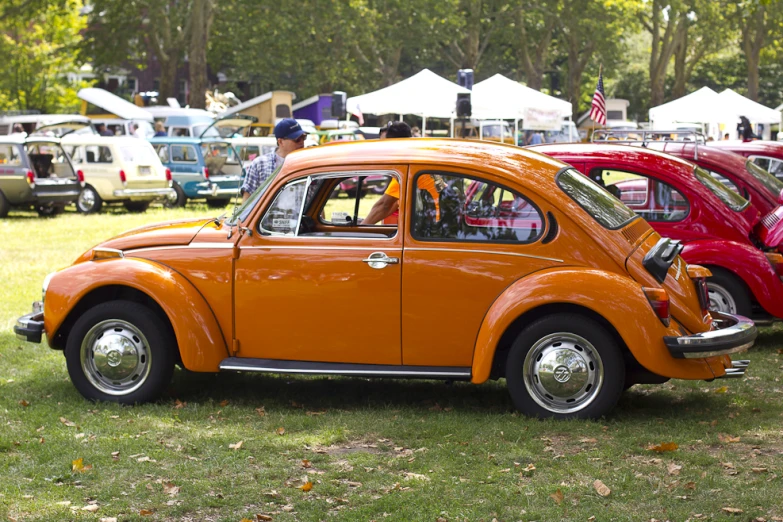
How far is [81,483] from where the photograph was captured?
5.91 meters

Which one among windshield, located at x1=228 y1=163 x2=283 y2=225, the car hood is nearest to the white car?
the car hood

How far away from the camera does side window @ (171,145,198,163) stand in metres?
28.1

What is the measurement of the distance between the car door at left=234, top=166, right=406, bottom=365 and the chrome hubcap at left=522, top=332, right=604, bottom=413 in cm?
88

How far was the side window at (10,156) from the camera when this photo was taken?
79.7ft

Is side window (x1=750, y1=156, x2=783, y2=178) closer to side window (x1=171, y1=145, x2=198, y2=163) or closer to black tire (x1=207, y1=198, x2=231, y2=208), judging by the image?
black tire (x1=207, y1=198, x2=231, y2=208)

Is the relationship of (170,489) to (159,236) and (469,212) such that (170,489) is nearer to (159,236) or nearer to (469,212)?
(159,236)

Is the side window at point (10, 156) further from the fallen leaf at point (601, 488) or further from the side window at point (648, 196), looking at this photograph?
the fallen leaf at point (601, 488)

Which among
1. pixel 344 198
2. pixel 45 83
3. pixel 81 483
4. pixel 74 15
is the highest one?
pixel 74 15

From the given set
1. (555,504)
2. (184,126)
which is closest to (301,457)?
(555,504)

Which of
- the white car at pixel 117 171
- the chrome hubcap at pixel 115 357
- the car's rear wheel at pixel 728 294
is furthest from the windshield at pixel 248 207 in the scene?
the white car at pixel 117 171

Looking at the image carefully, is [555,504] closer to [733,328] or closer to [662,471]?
[662,471]

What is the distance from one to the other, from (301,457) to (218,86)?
7140cm

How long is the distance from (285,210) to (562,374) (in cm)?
212

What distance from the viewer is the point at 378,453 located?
21.1 feet
